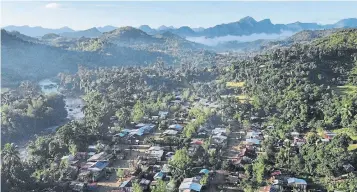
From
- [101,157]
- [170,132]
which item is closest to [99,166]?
[101,157]

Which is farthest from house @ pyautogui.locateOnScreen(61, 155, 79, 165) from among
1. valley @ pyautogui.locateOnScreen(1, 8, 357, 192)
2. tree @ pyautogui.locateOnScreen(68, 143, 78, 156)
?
tree @ pyautogui.locateOnScreen(68, 143, 78, 156)

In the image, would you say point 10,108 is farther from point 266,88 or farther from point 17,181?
point 266,88

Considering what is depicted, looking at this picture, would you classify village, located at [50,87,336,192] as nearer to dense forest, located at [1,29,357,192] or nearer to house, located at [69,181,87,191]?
house, located at [69,181,87,191]

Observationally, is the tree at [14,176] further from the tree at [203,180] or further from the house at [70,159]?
the tree at [203,180]

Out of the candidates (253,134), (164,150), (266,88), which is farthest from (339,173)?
(266,88)

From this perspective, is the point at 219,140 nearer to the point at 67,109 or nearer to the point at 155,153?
the point at 155,153

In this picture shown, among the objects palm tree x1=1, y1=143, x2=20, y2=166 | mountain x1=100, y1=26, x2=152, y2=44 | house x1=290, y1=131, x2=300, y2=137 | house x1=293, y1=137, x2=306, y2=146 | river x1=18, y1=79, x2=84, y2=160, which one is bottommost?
river x1=18, y1=79, x2=84, y2=160

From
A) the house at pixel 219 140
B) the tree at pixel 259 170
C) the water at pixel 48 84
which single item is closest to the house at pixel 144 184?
the tree at pixel 259 170
